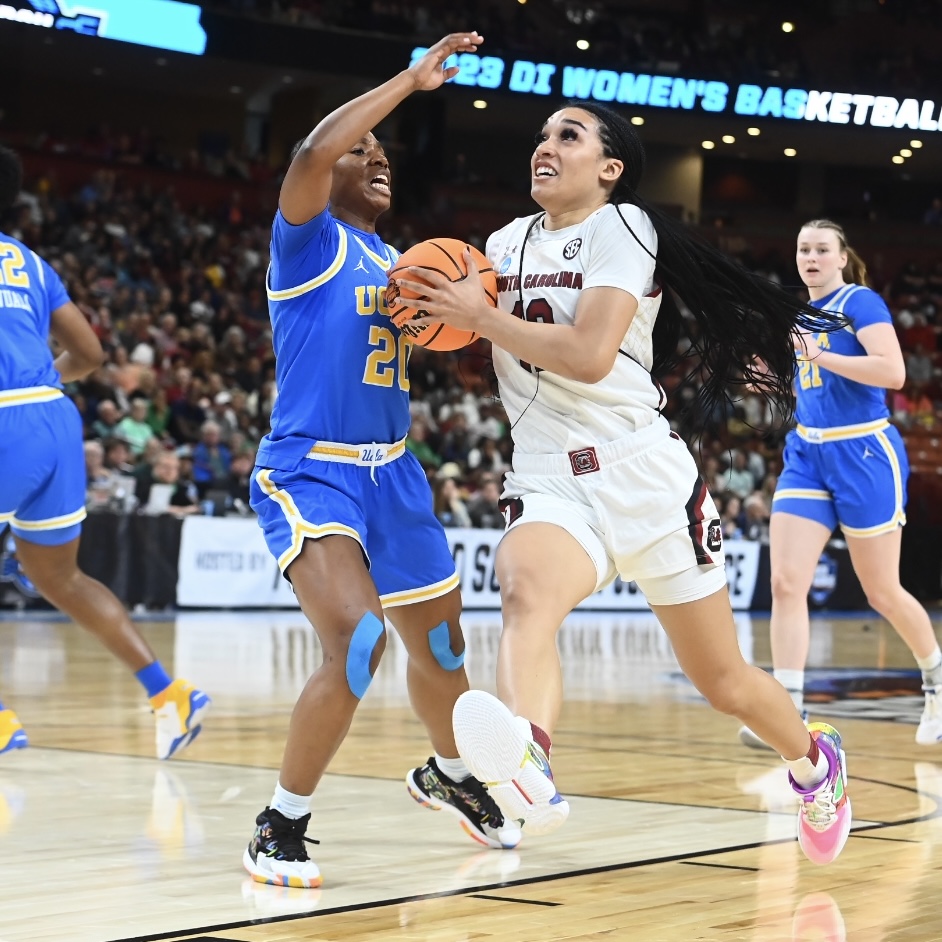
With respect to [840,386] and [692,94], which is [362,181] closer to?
[840,386]

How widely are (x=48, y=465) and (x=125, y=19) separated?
17751 mm

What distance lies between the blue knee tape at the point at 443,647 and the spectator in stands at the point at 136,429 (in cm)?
1084

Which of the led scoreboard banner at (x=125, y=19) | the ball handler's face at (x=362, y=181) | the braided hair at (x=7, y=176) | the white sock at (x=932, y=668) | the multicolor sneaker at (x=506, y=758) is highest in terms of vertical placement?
the led scoreboard banner at (x=125, y=19)

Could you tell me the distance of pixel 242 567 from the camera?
14602 millimetres

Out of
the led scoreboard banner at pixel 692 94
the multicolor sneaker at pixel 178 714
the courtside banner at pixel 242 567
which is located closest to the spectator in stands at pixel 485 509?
the courtside banner at pixel 242 567

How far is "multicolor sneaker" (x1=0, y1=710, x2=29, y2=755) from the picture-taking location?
5617 millimetres

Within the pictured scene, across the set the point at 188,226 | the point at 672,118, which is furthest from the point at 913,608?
the point at 672,118

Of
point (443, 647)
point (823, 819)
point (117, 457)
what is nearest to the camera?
point (823, 819)

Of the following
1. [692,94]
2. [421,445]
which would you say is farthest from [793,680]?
[692,94]

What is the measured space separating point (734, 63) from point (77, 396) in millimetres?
17389

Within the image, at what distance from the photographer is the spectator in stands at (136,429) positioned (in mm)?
14877

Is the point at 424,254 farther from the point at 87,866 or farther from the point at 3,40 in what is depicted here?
the point at 3,40

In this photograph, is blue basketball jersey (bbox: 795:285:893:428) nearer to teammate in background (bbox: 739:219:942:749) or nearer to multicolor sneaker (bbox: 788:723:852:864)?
teammate in background (bbox: 739:219:942:749)

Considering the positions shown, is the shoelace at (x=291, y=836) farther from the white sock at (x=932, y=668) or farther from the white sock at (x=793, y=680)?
the white sock at (x=932, y=668)
